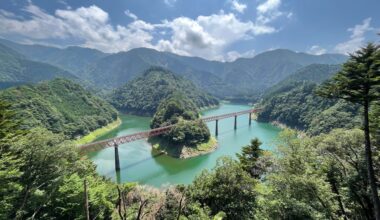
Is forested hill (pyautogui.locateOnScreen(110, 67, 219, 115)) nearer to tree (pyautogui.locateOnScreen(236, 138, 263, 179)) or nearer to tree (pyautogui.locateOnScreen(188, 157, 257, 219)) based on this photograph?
tree (pyautogui.locateOnScreen(236, 138, 263, 179))

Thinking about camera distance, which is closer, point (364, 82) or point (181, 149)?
point (364, 82)

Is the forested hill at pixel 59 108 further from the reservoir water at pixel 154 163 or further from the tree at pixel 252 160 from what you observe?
the tree at pixel 252 160

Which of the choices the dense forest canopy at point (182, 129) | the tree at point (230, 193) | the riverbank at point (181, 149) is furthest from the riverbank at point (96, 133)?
the tree at point (230, 193)

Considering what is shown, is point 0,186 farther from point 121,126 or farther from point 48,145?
point 121,126

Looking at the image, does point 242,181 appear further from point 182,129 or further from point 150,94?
point 150,94


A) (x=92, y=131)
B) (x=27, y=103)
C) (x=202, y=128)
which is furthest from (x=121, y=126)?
(x=202, y=128)

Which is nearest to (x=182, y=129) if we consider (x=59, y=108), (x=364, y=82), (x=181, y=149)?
(x=181, y=149)
